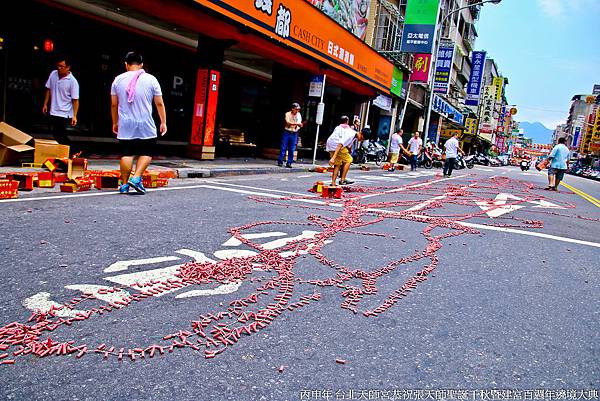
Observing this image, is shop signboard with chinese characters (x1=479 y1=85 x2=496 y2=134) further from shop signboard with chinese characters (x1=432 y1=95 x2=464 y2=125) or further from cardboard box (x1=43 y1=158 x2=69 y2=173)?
cardboard box (x1=43 y1=158 x2=69 y2=173)

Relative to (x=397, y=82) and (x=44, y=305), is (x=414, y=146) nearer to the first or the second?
(x=397, y=82)

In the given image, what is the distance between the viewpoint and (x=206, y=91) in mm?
11820

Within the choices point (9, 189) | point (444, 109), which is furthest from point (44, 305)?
point (444, 109)

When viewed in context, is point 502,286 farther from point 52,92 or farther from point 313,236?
point 52,92

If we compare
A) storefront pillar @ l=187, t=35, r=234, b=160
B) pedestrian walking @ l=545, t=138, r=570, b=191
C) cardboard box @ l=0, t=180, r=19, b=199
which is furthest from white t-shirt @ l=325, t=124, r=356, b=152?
pedestrian walking @ l=545, t=138, r=570, b=191

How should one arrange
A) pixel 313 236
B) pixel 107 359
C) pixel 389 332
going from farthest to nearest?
pixel 313 236 < pixel 389 332 < pixel 107 359

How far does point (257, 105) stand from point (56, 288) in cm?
1810

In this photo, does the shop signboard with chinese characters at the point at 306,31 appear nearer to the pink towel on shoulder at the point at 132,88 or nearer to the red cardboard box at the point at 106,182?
the pink towel on shoulder at the point at 132,88

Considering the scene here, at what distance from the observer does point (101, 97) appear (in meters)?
12.7

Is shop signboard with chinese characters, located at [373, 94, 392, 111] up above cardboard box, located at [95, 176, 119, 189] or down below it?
above

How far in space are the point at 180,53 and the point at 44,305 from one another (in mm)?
13778

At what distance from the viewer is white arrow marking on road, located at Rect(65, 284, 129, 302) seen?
2.71 metres

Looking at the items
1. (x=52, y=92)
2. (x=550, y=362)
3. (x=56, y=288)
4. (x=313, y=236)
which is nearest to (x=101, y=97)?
(x=52, y=92)

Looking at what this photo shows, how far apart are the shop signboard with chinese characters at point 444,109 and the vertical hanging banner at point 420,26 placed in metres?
12.5
